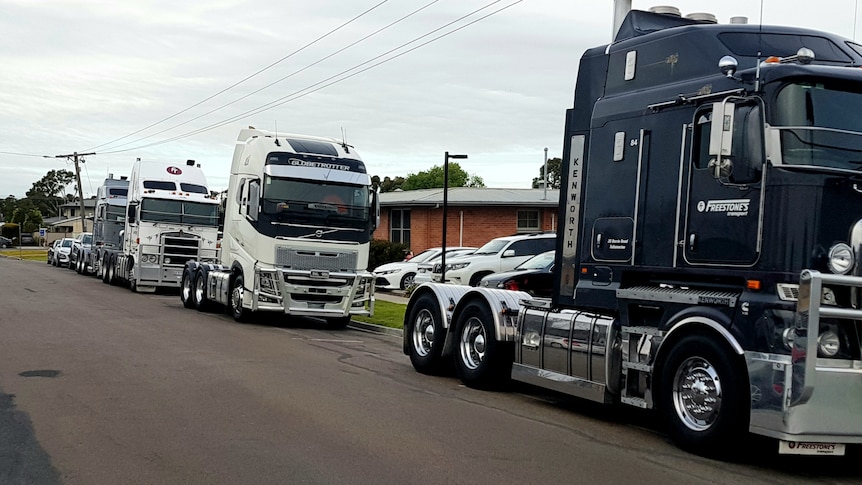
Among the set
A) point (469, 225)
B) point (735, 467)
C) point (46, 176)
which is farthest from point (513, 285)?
point (46, 176)

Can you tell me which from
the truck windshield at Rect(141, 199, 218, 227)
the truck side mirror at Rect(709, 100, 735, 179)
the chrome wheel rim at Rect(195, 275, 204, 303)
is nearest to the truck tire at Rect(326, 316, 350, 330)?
the chrome wheel rim at Rect(195, 275, 204, 303)

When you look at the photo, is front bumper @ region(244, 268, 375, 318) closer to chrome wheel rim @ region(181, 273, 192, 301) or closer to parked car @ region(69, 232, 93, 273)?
chrome wheel rim @ region(181, 273, 192, 301)

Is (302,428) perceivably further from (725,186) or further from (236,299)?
(236,299)

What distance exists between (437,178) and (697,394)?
10413 cm

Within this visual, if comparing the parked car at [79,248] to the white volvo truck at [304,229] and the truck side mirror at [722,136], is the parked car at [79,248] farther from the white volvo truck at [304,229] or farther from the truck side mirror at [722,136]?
the truck side mirror at [722,136]

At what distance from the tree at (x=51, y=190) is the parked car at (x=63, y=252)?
10720 centimetres

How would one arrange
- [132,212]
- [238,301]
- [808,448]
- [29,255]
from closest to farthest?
1. [808,448]
2. [238,301]
3. [132,212]
4. [29,255]

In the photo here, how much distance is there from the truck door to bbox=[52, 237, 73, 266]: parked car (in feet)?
177

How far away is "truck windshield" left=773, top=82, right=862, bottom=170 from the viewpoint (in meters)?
7.93

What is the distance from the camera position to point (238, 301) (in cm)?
2136

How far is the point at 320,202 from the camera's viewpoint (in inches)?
802

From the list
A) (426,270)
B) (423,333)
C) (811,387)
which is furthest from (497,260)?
(811,387)

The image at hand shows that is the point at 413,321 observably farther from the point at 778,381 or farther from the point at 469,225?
the point at 469,225

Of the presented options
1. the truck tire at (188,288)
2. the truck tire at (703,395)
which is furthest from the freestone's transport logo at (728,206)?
the truck tire at (188,288)
